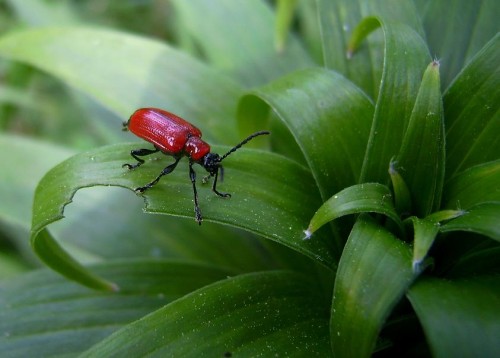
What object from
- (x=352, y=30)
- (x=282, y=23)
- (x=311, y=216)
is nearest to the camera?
(x=311, y=216)

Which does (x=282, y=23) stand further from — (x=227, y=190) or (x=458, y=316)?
(x=458, y=316)

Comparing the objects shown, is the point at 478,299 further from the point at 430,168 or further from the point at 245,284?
the point at 245,284

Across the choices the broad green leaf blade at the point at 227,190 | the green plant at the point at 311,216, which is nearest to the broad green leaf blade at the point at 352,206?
the green plant at the point at 311,216

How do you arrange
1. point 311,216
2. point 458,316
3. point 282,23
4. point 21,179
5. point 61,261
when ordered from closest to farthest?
1. point 458,316
2. point 311,216
3. point 61,261
4. point 21,179
5. point 282,23

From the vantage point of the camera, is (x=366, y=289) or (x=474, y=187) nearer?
(x=366, y=289)

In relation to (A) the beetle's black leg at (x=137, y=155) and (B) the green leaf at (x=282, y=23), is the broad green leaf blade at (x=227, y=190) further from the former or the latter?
(B) the green leaf at (x=282, y=23)

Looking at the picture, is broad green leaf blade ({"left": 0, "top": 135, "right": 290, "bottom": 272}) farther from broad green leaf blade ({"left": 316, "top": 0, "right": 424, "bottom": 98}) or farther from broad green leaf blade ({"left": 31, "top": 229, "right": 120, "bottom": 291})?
broad green leaf blade ({"left": 316, "top": 0, "right": 424, "bottom": 98})

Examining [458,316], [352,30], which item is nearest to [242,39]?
[352,30]

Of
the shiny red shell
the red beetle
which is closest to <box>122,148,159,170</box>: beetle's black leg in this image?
the red beetle

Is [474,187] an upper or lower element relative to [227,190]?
upper
